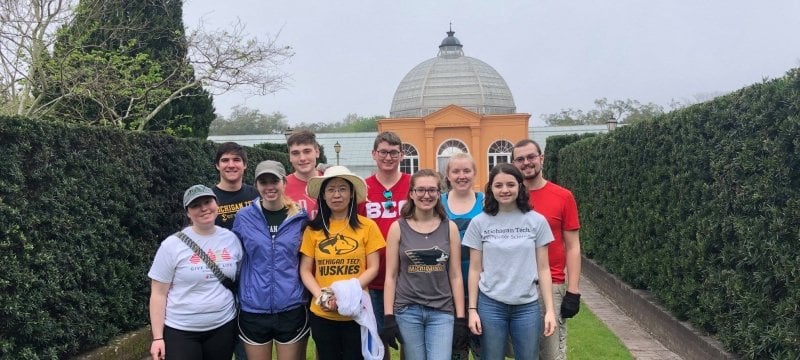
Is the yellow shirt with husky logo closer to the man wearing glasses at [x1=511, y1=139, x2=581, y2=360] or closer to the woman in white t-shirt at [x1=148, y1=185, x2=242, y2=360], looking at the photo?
the woman in white t-shirt at [x1=148, y1=185, x2=242, y2=360]

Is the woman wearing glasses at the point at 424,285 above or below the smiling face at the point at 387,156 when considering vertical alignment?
below

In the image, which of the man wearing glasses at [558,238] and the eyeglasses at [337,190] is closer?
the eyeglasses at [337,190]

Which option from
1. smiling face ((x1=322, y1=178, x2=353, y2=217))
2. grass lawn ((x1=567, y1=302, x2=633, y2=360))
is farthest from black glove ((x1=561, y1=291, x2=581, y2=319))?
grass lawn ((x1=567, y1=302, x2=633, y2=360))

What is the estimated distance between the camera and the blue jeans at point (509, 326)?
336 centimetres

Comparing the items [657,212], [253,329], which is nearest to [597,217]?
[657,212]

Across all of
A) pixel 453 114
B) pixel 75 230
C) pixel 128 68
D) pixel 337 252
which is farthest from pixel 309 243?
pixel 453 114

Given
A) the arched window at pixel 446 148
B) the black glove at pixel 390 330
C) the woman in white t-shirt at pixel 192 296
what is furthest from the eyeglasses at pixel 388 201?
the arched window at pixel 446 148

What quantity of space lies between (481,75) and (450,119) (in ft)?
28.5

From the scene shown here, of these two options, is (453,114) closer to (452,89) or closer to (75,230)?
(452,89)

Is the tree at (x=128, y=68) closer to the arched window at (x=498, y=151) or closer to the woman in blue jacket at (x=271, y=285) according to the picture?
the woman in blue jacket at (x=271, y=285)

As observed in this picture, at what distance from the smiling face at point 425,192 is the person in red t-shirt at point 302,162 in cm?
88

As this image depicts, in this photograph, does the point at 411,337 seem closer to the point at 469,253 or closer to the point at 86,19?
the point at 469,253

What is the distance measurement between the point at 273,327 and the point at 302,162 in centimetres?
121

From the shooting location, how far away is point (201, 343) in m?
3.36
